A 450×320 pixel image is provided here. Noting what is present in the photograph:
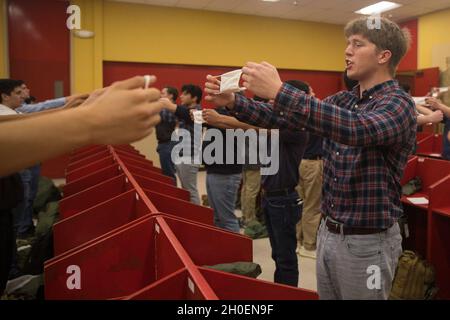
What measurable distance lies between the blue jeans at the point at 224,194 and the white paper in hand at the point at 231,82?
1.82 meters

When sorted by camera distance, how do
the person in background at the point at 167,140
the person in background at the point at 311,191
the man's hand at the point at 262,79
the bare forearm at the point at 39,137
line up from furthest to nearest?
1. the person in background at the point at 167,140
2. the person in background at the point at 311,191
3. the man's hand at the point at 262,79
4. the bare forearm at the point at 39,137

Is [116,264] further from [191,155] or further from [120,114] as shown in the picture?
[191,155]

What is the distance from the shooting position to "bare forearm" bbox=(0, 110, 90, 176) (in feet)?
2.49

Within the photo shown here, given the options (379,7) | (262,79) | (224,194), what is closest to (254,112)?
(262,79)

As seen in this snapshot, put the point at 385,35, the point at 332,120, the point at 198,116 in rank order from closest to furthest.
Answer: the point at 332,120, the point at 385,35, the point at 198,116

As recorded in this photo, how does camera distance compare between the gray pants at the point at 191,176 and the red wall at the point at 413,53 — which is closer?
the gray pants at the point at 191,176

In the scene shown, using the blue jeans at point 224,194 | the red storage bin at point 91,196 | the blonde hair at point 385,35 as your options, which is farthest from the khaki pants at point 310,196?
the blonde hair at point 385,35

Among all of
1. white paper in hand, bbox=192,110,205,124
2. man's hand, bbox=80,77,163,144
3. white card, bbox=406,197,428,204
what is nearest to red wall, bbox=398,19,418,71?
white card, bbox=406,197,428,204

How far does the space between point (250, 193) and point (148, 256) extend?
3.36 meters

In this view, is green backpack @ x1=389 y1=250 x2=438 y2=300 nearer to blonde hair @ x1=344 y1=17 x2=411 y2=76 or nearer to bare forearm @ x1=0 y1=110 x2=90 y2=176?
blonde hair @ x1=344 y1=17 x2=411 y2=76

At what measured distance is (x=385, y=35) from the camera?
1.51m

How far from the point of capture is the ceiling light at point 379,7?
795 centimetres

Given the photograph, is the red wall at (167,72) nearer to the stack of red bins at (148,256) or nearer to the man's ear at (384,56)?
the stack of red bins at (148,256)

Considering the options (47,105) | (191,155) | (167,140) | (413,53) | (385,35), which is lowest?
(191,155)
